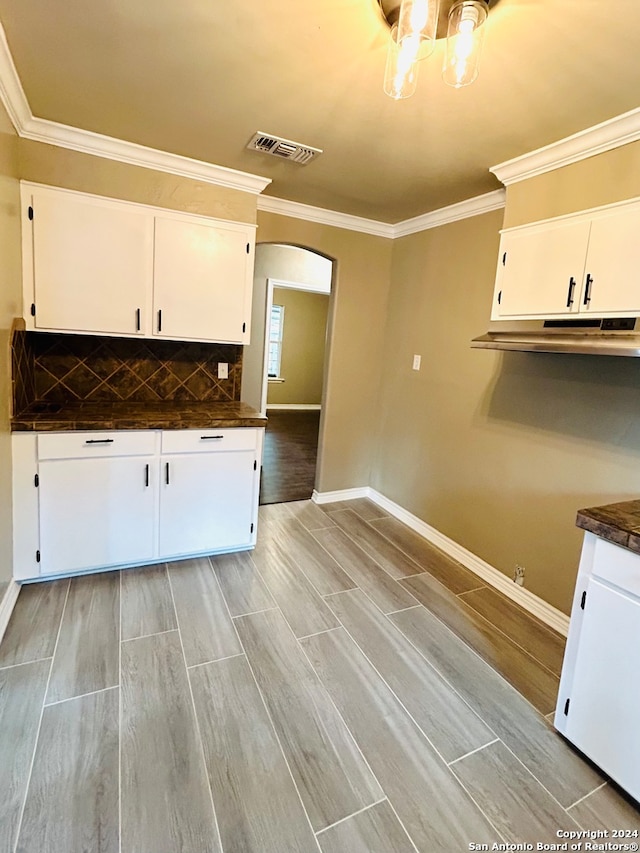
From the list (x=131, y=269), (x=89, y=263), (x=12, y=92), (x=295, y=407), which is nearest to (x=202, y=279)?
(x=131, y=269)

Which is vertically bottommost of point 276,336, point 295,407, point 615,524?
point 295,407

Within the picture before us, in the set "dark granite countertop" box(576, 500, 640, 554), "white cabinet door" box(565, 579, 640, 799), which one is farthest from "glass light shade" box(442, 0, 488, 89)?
"white cabinet door" box(565, 579, 640, 799)

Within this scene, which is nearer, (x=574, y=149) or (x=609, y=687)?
(x=609, y=687)

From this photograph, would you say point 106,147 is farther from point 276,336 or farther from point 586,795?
point 276,336

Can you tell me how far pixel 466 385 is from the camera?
9.73 feet

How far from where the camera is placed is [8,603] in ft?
6.93

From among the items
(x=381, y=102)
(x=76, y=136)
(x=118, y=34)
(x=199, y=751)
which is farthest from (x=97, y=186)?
(x=199, y=751)

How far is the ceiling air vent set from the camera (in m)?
2.22

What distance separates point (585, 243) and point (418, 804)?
2335mm

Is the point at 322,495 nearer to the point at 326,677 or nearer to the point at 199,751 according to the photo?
the point at 326,677

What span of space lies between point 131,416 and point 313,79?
6.14ft

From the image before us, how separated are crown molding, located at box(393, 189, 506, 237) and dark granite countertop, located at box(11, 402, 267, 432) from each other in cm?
197

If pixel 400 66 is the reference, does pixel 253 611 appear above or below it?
below

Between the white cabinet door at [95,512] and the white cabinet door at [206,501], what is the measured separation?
0.09m
